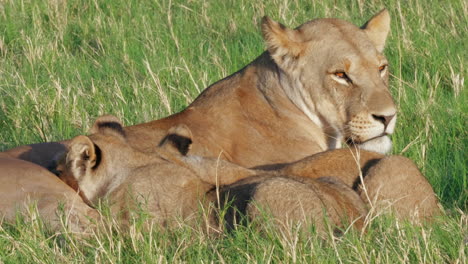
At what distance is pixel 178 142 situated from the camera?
516 cm

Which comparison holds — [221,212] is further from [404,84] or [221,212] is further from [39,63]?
[39,63]

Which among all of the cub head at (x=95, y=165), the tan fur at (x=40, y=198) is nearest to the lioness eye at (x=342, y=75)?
the cub head at (x=95, y=165)

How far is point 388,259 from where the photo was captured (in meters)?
3.99

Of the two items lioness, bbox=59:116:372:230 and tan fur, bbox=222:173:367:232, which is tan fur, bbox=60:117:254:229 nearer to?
lioness, bbox=59:116:372:230

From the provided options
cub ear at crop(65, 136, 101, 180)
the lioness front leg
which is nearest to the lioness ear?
the lioness front leg

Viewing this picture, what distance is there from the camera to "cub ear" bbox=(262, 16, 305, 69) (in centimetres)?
596

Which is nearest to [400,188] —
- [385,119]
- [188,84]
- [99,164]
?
[385,119]

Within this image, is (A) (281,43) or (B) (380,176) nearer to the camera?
(B) (380,176)

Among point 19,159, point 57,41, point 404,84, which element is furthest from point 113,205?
point 57,41

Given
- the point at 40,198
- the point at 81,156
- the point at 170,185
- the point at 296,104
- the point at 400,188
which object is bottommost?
the point at 400,188

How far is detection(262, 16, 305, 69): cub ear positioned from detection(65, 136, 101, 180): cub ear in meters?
1.62

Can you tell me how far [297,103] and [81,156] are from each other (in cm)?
175

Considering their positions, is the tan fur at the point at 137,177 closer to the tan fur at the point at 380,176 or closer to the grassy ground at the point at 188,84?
the grassy ground at the point at 188,84

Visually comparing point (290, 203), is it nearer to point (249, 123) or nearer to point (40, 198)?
point (40, 198)
